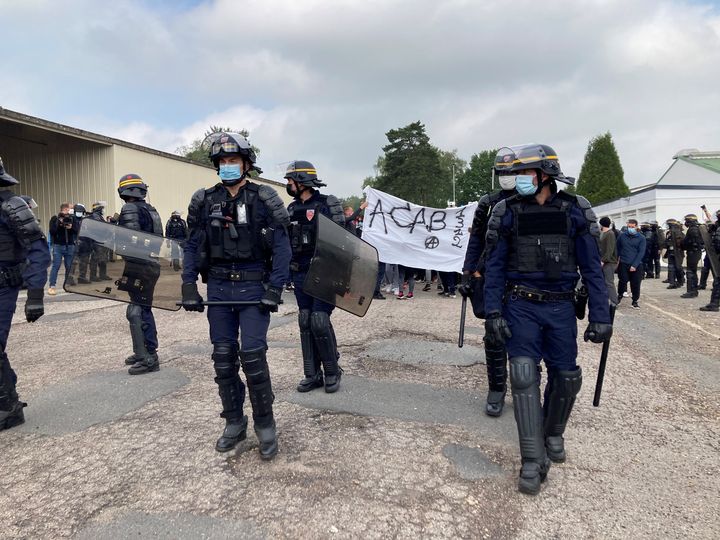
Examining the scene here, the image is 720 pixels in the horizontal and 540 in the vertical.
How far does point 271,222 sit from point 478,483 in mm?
2072

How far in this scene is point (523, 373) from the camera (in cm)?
296

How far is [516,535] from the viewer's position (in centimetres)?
244

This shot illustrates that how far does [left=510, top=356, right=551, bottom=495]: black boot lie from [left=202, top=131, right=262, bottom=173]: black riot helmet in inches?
85.7

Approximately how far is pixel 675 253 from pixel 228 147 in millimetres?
14502

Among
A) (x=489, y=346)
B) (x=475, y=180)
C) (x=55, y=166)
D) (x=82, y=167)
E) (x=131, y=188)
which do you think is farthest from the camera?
(x=475, y=180)

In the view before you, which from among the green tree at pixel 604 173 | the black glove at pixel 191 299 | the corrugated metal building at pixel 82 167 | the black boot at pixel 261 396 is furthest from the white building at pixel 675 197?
the black glove at pixel 191 299

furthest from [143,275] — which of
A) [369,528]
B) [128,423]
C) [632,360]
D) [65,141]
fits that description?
[65,141]

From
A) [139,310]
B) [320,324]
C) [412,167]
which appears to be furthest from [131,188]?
[412,167]

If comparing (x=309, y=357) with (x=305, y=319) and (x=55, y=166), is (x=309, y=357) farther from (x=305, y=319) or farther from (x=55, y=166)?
(x=55, y=166)

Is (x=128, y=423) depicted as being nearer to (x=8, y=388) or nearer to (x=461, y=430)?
(x=8, y=388)

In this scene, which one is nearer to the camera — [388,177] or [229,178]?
[229,178]

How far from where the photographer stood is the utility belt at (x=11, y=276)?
359cm

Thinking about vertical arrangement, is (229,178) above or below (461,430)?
above

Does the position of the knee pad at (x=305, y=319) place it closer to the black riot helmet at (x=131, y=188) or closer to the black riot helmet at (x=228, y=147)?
the black riot helmet at (x=228, y=147)
